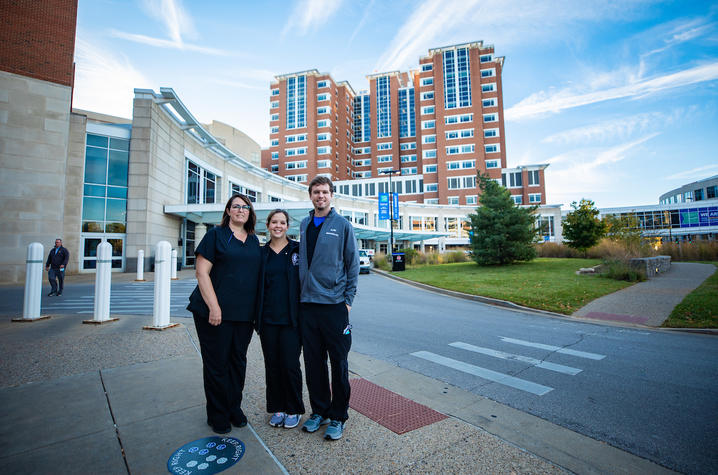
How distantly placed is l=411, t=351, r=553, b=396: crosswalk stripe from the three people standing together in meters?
2.30

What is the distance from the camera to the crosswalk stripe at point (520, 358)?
459 cm

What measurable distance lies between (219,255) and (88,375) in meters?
2.62

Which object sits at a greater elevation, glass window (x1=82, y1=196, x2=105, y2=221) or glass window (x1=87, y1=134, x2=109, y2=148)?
glass window (x1=87, y1=134, x2=109, y2=148)

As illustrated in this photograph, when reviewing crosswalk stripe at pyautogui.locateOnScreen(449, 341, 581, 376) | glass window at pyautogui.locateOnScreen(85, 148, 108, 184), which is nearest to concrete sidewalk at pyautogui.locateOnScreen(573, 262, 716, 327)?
crosswalk stripe at pyautogui.locateOnScreen(449, 341, 581, 376)

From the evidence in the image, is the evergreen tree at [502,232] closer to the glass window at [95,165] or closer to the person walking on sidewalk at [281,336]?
the person walking on sidewalk at [281,336]

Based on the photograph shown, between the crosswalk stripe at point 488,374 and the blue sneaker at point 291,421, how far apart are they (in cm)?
257

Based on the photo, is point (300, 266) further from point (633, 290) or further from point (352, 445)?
point (633, 290)

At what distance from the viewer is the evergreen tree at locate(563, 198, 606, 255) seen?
2392 cm

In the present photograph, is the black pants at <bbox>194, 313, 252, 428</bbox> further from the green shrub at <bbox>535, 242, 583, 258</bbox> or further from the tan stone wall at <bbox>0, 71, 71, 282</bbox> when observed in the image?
the green shrub at <bbox>535, 242, 583, 258</bbox>

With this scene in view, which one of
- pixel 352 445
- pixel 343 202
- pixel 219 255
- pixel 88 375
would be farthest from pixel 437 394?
pixel 343 202

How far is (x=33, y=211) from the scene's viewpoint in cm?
1866

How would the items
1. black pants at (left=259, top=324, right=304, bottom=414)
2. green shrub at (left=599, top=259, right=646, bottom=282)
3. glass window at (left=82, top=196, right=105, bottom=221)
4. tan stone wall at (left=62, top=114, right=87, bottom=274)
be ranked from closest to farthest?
black pants at (left=259, top=324, right=304, bottom=414) < green shrub at (left=599, top=259, right=646, bottom=282) < tan stone wall at (left=62, top=114, right=87, bottom=274) < glass window at (left=82, top=196, right=105, bottom=221)

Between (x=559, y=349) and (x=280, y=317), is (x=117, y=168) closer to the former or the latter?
(x=280, y=317)

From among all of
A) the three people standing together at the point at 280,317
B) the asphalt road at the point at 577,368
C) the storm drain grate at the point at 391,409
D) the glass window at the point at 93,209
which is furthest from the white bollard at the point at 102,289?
the glass window at the point at 93,209
